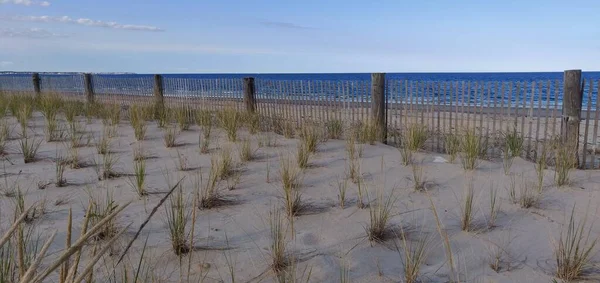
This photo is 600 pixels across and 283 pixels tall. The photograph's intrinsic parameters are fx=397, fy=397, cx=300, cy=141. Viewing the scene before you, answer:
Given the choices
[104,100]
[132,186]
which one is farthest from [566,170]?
[104,100]

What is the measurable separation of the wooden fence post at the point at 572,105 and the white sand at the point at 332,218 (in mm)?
603

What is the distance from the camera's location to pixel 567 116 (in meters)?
5.09

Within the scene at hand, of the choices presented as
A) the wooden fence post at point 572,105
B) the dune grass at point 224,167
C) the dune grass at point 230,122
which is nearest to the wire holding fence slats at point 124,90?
the dune grass at point 230,122

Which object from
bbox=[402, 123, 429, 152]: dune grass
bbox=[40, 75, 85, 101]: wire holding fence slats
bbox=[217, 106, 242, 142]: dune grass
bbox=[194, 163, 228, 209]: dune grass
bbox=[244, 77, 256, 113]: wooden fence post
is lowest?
bbox=[194, 163, 228, 209]: dune grass

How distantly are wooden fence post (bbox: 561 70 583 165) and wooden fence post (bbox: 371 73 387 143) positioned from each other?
8.08ft

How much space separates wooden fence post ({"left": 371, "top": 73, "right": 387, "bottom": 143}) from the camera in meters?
6.46

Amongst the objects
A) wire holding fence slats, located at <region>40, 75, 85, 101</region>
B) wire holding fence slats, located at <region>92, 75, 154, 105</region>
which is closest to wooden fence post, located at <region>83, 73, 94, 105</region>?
wire holding fence slats, located at <region>92, 75, 154, 105</region>

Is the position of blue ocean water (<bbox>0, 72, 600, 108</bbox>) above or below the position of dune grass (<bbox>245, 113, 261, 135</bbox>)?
above

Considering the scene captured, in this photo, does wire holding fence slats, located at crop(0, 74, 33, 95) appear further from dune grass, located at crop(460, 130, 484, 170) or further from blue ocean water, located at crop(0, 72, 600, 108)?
dune grass, located at crop(460, 130, 484, 170)

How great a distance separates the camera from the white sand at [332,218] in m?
2.48

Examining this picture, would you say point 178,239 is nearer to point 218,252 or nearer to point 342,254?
point 218,252

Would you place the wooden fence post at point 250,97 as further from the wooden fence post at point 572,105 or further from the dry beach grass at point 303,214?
the wooden fence post at point 572,105

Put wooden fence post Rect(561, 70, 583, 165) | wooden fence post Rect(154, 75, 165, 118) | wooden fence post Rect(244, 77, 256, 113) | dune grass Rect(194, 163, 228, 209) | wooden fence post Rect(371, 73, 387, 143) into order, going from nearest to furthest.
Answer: dune grass Rect(194, 163, 228, 209) < wooden fence post Rect(561, 70, 583, 165) < wooden fence post Rect(371, 73, 387, 143) < wooden fence post Rect(244, 77, 256, 113) < wooden fence post Rect(154, 75, 165, 118)

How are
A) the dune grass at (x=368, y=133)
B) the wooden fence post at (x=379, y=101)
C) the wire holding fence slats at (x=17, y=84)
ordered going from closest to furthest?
the dune grass at (x=368, y=133)
the wooden fence post at (x=379, y=101)
the wire holding fence slats at (x=17, y=84)
